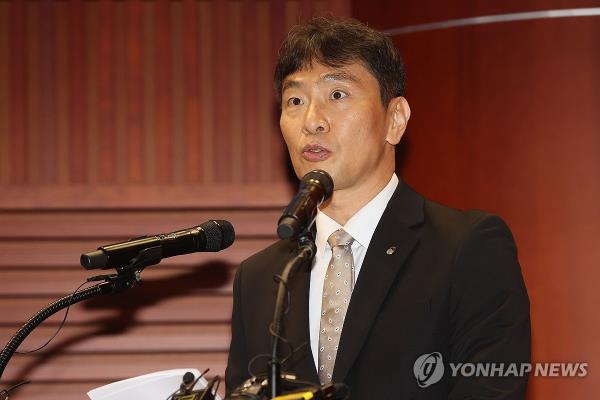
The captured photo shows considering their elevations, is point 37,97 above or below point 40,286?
above

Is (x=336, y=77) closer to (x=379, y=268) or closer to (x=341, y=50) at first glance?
(x=341, y=50)

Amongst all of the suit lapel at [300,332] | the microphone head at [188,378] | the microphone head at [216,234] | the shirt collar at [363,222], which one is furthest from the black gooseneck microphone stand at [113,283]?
the shirt collar at [363,222]

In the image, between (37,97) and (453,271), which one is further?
(37,97)

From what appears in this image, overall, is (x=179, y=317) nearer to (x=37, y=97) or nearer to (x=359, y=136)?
(x=37, y=97)

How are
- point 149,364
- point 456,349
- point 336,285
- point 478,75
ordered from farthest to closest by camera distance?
1. point 149,364
2. point 478,75
3. point 336,285
4. point 456,349

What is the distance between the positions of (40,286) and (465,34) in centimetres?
189

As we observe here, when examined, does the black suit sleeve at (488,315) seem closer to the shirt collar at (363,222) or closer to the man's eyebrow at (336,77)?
the shirt collar at (363,222)

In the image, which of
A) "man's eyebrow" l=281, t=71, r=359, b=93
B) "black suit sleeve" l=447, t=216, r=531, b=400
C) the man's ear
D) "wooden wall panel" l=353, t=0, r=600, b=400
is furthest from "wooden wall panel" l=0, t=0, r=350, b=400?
"black suit sleeve" l=447, t=216, r=531, b=400

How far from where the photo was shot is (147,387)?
1697 millimetres

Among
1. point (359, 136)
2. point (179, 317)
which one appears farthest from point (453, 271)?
point (179, 317)

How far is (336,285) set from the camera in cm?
208

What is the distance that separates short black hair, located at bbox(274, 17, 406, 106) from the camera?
2246 mm

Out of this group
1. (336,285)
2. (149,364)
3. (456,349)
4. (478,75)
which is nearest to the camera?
(456,349)

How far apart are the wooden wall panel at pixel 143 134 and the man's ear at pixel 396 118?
1206 mm
